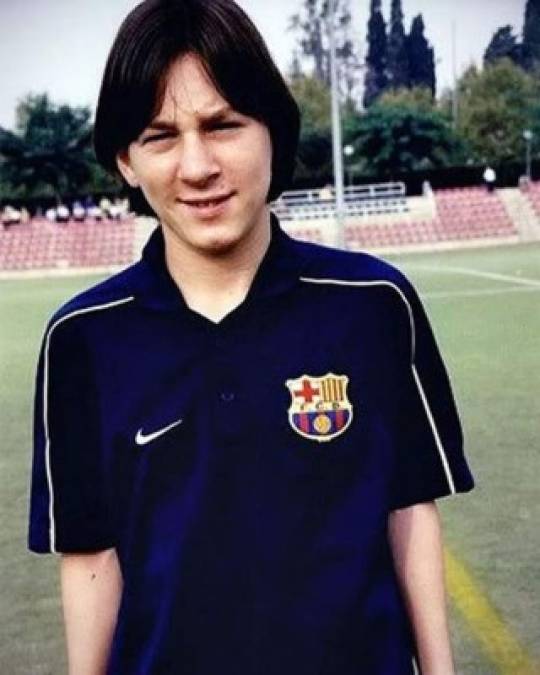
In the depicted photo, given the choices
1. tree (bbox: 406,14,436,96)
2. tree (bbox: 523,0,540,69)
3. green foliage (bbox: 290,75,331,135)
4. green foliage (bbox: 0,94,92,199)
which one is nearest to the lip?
tree (bbox: 523,0,540,69)

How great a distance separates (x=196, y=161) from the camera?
92cm

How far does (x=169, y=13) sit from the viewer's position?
94cm

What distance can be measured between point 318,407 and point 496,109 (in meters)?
18.8

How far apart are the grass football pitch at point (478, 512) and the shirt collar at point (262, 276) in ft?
5.21

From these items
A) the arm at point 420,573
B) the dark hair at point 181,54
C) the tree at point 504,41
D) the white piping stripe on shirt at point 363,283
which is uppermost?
the dark hair at point 181,54

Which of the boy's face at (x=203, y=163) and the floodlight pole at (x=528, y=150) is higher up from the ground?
the boy's face at (x=203, y=163)

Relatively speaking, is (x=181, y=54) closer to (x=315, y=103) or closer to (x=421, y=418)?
(x=421, y=418)

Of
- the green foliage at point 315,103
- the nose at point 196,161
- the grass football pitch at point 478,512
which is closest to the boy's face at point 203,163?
the nose at point 196,161

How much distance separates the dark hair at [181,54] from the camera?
3.04ft

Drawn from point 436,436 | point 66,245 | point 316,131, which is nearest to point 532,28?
point 436,436

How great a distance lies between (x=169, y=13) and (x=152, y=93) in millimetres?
55

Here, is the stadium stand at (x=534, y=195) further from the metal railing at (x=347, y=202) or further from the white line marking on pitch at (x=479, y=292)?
the white line marking on pitch at (x=479, y=292)

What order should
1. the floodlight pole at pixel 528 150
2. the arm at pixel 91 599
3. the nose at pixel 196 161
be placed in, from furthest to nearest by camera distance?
the floodlight pole at pixel 528 150, the arm at pixel 91 599, the nose at pixel 196 161

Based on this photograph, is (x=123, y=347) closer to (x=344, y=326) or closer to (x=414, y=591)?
(x=344, y=326)
